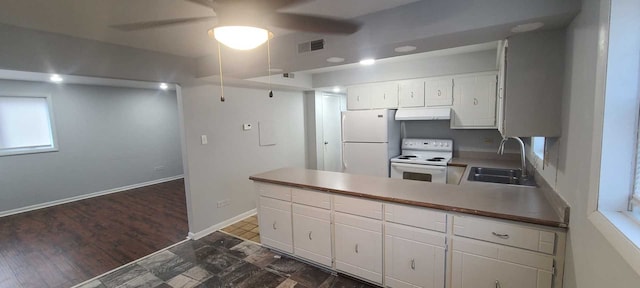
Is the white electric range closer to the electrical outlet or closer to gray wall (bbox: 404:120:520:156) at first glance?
gray wall (bbox: 404:120:520:156)

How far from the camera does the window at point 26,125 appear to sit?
4324 mm

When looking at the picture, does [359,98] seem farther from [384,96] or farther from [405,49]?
[405,49]

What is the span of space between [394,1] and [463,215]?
5.01 ft

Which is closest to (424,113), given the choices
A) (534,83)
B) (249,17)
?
(534,83)

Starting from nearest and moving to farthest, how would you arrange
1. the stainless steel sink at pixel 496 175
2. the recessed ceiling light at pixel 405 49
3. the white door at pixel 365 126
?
→ the recessed ceiling light at pixel 405 49 → the stainless steel sink at pixel 496 175 → the white door at pixel 365 126

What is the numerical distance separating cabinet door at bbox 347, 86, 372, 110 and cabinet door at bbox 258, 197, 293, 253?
233cm

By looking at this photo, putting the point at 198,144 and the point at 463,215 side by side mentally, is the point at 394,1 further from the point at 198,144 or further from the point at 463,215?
the point at 198,144

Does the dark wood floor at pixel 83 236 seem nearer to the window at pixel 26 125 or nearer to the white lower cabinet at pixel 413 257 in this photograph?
the window at pixel 26 125

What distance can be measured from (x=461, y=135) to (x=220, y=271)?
3765mm

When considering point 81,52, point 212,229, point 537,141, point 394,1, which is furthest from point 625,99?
point 212,229

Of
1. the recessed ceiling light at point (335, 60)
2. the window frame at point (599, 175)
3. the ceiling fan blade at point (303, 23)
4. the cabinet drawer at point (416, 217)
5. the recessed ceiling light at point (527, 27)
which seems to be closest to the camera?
the window frame at point (599, 175)

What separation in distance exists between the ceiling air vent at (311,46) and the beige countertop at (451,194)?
122cm

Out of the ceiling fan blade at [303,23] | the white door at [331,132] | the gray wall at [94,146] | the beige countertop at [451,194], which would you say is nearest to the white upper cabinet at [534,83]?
the beige countertop at [451,194]

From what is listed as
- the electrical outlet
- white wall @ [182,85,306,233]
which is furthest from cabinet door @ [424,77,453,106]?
the electrical outlet
